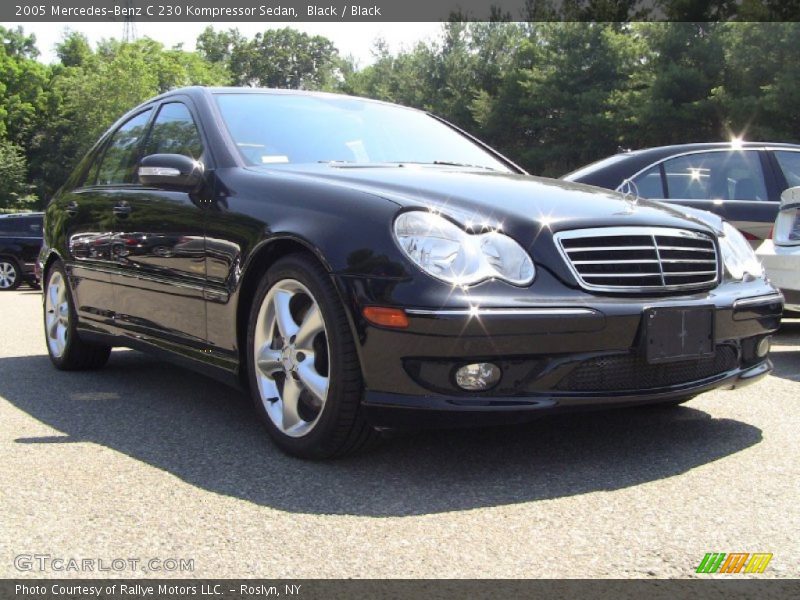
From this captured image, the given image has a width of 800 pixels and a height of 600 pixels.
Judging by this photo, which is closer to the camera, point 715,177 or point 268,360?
point 268,360

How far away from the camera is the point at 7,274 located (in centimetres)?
1847

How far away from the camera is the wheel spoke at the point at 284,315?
12.2 ft

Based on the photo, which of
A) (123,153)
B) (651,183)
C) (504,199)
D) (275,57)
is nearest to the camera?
(504,199)

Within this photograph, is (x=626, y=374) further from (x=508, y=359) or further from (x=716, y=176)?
(x=716, y=176)

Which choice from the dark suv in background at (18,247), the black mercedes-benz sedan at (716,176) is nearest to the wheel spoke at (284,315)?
the black mercedes-benz sedan at (716,176)

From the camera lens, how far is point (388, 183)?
3805 mm

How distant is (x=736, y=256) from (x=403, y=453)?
167 centimetres

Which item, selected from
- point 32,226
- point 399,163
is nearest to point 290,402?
point 399,163

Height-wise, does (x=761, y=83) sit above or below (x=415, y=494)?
above

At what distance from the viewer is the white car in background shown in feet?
20.0

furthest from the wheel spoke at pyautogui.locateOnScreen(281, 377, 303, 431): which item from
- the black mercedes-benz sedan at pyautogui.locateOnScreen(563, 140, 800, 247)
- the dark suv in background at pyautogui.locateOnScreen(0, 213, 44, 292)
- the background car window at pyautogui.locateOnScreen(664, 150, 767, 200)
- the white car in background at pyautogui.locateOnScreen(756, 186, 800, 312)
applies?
the dark suv in background at pyautogui.locateOnScreen(0, 213, 44, 292)

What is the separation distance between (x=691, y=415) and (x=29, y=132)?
63.5 metres

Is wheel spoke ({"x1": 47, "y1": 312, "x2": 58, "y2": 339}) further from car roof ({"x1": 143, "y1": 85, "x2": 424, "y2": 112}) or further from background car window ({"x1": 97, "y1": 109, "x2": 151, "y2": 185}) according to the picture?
car roof ({"x1": 143, "y1": 85, "x2": 424, "y2": 112})

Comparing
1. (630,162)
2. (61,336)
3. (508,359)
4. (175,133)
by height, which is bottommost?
(61,336)
